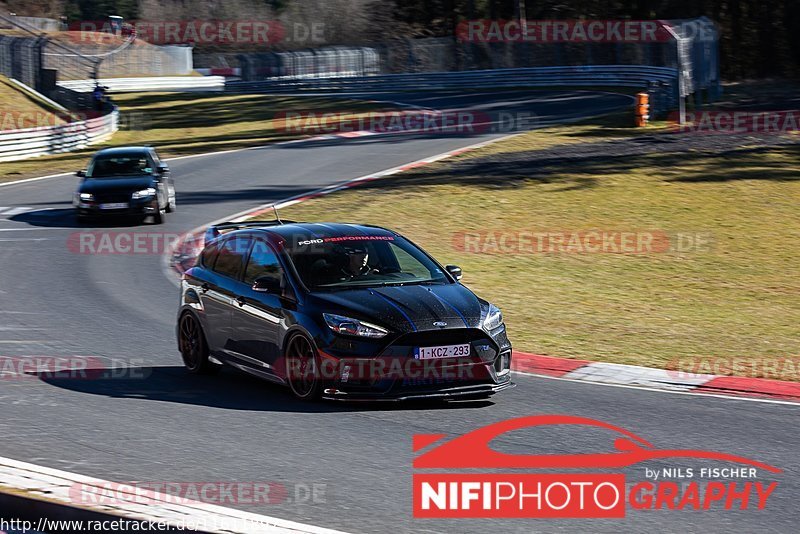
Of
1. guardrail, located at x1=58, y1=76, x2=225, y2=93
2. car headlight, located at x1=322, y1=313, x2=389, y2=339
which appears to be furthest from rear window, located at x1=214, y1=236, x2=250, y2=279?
Result: guardrail, located at x1=58, y1=76, x2=225, y2=93

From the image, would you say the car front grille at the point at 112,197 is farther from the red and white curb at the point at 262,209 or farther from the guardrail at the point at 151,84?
the guardrail at the point at 151,84

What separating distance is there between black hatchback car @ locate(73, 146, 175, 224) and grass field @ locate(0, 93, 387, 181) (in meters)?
9.34

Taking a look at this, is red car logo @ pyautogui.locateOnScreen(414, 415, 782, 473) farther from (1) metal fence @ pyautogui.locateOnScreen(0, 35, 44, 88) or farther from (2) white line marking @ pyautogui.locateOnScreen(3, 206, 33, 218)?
(1) metal fence @ pyautogui.locateOnScreen(0, 35, 44, 88)

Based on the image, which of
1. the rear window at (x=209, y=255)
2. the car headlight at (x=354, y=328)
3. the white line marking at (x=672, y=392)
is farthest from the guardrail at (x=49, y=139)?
the car headlight at (x=354, y=328)

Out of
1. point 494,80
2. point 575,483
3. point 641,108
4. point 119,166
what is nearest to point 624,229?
point 119,166

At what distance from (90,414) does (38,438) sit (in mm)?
898

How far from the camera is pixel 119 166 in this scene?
969 inches

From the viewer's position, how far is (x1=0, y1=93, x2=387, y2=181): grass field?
122 feet

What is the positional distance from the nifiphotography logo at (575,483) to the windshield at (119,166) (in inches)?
675

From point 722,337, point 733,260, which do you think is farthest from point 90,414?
point 733,260

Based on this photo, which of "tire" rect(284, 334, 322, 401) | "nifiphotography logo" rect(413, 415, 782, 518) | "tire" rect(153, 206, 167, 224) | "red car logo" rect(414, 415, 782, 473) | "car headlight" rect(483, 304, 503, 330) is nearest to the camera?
"nifiphotography logo" rect(413, 415, 782, 518)

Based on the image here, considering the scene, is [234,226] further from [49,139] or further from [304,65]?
[304,65]

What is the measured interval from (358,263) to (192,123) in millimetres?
40057

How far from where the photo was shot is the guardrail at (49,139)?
37062 mm
